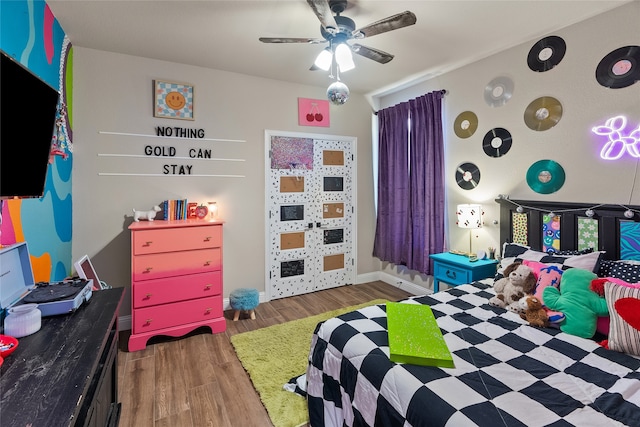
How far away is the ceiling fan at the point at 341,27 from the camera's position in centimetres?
185

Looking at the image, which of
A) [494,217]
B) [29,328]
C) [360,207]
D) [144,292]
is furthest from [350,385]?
[360,207]

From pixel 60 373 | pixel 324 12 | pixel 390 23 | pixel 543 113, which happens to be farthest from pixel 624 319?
pixel 60 373

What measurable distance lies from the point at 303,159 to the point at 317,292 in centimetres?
180

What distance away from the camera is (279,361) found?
2.51 meters

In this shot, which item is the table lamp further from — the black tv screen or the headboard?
the black tv screen

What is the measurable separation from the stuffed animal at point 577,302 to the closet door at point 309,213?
274cm

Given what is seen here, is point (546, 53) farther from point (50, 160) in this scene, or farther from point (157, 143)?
point (50, 160)

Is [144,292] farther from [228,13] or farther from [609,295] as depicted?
[609,295]

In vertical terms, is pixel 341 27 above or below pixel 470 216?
above

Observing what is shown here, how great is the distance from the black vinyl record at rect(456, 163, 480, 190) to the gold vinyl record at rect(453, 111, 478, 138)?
34 centimetres

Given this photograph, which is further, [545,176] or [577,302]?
[545,176]

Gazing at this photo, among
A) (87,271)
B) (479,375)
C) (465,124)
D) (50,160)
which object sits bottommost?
(479,375)

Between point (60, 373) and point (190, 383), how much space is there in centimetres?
143

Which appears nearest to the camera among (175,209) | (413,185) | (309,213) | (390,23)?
(390,23)
